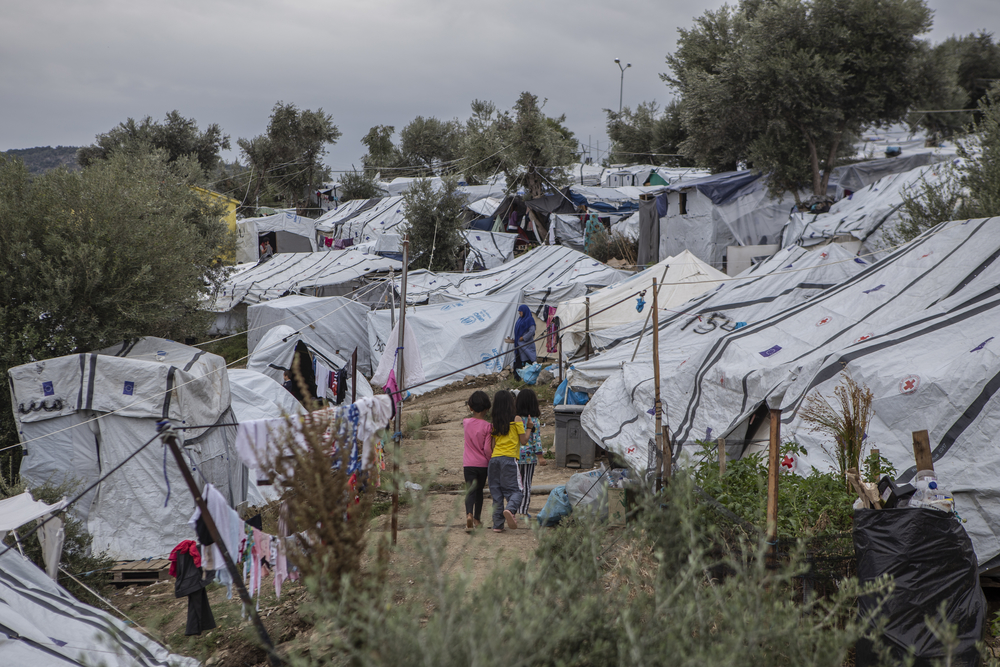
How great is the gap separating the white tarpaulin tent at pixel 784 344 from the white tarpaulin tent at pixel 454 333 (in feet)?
23.0

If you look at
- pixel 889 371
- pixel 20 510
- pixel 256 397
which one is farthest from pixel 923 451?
pixel 256 397

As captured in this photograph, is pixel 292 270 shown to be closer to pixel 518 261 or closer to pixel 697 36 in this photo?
pixel 518 261

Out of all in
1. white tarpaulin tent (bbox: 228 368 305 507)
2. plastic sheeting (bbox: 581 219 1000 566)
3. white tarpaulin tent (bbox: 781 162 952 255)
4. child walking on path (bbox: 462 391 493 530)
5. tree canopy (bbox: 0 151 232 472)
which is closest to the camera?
plastic sheeting (bbox: 581 219 1000 566)

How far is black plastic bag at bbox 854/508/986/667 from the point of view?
349cm

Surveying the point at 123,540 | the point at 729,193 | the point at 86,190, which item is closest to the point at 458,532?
the point at 123,540

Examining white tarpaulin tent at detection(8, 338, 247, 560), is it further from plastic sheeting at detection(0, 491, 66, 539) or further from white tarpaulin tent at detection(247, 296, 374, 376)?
white tarpaulin tent at detection(247, 296, 374, 376)

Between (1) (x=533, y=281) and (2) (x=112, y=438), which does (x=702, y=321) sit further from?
(2) (x=112, y=438)

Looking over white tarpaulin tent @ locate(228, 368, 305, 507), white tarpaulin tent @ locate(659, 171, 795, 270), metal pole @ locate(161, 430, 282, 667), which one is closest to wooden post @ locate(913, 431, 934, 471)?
metal pole @ locate(161, 430, 282, 667)

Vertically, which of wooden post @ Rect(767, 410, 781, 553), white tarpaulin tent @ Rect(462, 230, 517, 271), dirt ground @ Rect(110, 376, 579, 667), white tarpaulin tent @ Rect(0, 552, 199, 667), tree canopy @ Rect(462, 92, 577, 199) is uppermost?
tree canopy @ Rect(462, 92, 577, 199)

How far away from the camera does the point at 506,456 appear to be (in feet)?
20.5

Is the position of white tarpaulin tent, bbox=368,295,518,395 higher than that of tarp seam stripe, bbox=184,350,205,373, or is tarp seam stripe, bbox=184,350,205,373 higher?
tarp seam stripe, bbox=184,350,205,373

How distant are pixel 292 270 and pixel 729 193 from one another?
1308cm

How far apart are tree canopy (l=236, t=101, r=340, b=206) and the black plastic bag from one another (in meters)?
37.7

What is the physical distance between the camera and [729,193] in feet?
62.4
